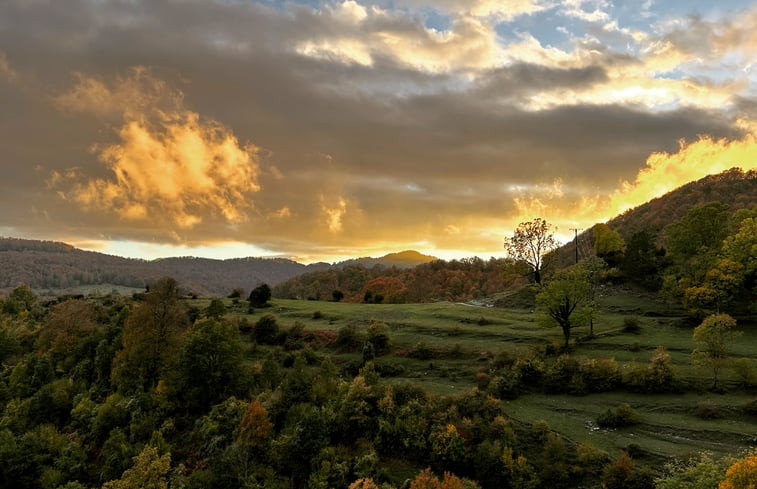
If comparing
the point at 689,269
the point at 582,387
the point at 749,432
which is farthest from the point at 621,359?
the point at 689,269

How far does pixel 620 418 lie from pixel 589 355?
473 inches

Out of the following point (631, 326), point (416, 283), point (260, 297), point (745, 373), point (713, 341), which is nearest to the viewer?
point (745, 373)

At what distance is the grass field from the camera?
30359 mm

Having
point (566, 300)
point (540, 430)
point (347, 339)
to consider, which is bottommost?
point (540, 430)

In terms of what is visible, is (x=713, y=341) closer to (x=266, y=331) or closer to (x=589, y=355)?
(x=589, y=355)

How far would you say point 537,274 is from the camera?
242 feet

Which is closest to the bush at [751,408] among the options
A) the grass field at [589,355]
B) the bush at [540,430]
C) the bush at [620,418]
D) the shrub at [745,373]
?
the grass field at [589,355]

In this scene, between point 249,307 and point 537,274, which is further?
point 249,307

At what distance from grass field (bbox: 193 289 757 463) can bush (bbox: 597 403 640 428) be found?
51cm

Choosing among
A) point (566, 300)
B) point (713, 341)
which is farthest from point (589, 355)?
point (713, 341)

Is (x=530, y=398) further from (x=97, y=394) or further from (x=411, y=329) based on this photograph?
(x=97, y=394)

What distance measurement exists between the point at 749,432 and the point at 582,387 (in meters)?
11.5

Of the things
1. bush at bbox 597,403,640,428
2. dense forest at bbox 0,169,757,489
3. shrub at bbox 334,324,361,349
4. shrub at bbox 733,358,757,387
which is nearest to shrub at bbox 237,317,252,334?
dense forest at bbox 0,169,757,489

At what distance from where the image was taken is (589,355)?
44.1 m
